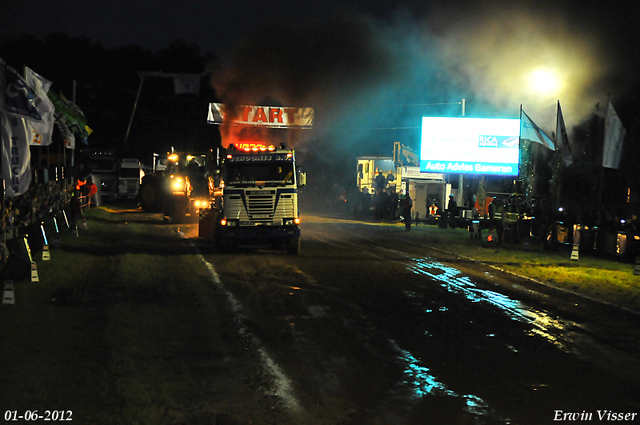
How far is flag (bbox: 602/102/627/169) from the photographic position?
775 inches

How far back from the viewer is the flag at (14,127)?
10.8 m

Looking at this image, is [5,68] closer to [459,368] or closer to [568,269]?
[459,368]

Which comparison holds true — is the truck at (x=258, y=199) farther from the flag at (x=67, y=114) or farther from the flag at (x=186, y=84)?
the flag at (x=186, y=84)

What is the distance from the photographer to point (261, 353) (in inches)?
278

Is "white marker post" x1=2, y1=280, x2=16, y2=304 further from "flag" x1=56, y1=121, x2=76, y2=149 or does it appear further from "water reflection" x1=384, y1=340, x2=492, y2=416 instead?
"flag" x1=56, y1=121, x2=76, y2=149

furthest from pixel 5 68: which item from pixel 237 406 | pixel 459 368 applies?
pixel 459 368

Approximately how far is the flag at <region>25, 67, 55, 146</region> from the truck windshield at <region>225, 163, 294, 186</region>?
4718 mm

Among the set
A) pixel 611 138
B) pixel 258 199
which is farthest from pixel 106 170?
pixel 611 138

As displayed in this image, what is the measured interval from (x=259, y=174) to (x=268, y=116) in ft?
48.1

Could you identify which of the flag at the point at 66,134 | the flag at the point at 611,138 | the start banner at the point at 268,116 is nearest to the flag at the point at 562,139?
the flag at the point at 611,138

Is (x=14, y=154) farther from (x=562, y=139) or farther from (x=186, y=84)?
(x=186, y=84)

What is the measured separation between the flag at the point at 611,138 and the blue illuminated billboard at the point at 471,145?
10.6m

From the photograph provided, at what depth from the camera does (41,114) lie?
13125 mm

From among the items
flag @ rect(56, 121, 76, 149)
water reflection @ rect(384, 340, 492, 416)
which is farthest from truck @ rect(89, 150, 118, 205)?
water reflection @ rect(384, 340, 492, 416)
